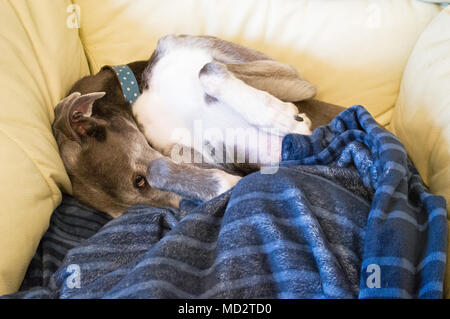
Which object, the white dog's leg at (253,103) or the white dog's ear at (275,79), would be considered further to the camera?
the white dog's ear at (275,79)

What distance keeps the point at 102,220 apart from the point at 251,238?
841mm

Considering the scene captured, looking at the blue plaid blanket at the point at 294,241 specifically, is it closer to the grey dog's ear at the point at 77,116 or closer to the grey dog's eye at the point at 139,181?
the grey dog's eye at the point at 139,181

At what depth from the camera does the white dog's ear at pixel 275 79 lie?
1940 mm

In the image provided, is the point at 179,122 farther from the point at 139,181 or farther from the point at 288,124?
the point at 288,124

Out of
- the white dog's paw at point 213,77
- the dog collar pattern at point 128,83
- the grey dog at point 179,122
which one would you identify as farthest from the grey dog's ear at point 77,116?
the white dog's paw at point 213,77

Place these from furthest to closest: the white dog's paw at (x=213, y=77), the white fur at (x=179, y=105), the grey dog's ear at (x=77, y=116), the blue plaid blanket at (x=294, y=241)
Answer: the white fur at (x=179, y=105) → the white dog's paw at (x=213, y=77) → the grey dog's ear at (x=77, y=116) → the blue plaid blanket at (x=294, y=241)

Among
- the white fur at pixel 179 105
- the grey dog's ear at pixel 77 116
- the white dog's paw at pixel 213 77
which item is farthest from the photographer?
the white fur at pixel 179 105

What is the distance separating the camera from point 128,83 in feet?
6.48

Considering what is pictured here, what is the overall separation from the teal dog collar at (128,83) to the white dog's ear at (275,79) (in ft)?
1.55

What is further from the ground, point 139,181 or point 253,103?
point 253,103

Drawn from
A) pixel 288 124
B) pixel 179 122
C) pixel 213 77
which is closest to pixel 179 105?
pixel 179 122

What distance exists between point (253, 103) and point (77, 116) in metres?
0.76

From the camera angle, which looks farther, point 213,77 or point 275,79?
point 275,79

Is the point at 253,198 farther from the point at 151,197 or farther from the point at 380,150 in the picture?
the point at 151,197
